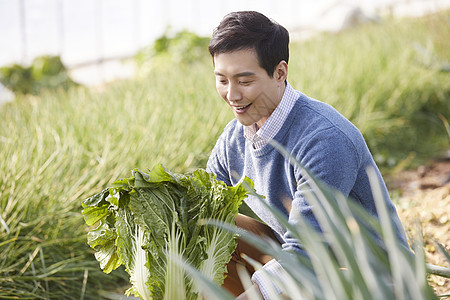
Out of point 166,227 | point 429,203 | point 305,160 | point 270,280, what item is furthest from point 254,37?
point 429,203

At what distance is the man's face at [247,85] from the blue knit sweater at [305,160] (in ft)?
0.32

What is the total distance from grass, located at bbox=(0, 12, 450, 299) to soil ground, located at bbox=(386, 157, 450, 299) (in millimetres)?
307

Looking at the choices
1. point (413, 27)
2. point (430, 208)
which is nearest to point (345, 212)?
point (430, 208)

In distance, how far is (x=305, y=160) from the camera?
75.0 inches

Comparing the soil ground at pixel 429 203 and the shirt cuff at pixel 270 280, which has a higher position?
the shirt cuff at pixel 270 280

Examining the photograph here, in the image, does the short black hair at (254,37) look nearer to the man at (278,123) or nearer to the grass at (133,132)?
the man at (278,123)

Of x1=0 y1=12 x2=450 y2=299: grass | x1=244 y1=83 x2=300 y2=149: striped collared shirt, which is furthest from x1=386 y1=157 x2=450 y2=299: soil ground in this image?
x1=244 y1=83 x2=300 y2=149: striped collared shirt

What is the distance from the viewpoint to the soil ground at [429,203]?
2.78 m

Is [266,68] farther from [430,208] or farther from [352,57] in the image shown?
[352,57]

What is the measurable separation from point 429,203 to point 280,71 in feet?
7.25

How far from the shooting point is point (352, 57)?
596 centimetres

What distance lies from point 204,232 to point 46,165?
140 centimetres

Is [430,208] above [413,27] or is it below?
below

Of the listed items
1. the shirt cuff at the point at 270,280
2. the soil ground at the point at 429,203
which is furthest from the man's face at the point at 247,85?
the soil ground at the point at 429,203
